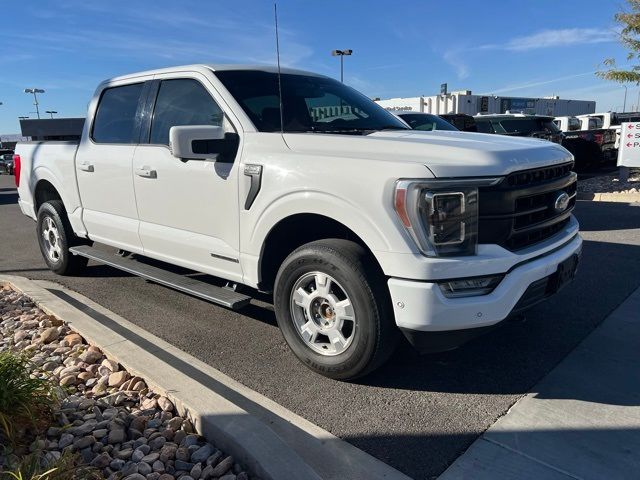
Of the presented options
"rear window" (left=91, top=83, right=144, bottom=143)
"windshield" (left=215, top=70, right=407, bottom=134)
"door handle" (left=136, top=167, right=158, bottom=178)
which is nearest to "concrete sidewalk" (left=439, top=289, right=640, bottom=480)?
"windshield" (left=215, top=70, right=407, bottom=134)

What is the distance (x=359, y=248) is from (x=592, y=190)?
1057 centimetres

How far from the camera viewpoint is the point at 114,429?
2619 millimetres

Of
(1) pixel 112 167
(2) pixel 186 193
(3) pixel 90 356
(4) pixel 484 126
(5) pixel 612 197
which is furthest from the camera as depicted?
(4) pixel 484 126

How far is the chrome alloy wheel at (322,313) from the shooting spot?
3172 mm

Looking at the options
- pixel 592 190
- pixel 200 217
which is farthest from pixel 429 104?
pixel 200 217

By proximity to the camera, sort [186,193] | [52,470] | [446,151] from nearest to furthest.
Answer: [52,470] < [446,151] < [186,193]

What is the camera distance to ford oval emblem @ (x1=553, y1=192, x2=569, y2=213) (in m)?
3.32

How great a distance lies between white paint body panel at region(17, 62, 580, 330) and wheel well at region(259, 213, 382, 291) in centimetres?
7

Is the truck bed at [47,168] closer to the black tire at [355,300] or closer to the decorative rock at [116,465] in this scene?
the black tire at [355,300]

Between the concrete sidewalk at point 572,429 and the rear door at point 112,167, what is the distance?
11.1ft

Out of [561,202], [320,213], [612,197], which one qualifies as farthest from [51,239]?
[612,197]

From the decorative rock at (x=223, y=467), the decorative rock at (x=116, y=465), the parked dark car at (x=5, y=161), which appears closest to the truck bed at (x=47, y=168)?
the decorative rock at (x=116, y=465)

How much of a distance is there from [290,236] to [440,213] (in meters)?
1.27

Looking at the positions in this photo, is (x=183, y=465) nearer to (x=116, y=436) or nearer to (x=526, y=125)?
(x=116, y=436)
